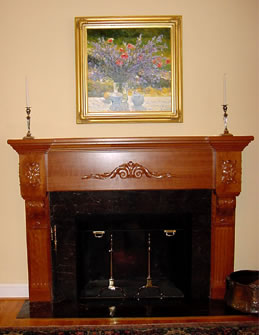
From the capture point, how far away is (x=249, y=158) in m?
2.59

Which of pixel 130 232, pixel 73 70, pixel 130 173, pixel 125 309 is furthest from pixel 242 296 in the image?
pixel 73 70

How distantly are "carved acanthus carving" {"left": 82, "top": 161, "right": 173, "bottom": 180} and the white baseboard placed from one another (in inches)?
43.1

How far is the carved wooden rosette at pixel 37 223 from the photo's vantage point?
233cm

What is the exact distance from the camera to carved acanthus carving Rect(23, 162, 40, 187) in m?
2.33

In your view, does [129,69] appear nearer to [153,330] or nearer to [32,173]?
[32,173]

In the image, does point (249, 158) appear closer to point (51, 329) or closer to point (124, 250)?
point (124, 250)

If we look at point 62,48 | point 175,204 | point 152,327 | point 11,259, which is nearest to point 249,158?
point 175,204

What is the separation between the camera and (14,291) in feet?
8.61

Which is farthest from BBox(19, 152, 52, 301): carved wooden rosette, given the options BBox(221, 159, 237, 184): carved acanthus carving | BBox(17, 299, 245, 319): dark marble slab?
BBox(221, 159, 237, 184): carved acanthus carving

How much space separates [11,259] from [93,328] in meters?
0.93

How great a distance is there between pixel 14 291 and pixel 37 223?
67 centimetres

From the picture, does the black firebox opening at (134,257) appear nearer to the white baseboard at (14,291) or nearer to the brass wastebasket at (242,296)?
the brass wastebasket at (242,296)

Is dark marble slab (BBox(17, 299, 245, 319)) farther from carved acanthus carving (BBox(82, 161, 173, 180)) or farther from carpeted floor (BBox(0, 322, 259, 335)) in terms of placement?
carved acanthus carving (BBox(82, 161, 173, 180))

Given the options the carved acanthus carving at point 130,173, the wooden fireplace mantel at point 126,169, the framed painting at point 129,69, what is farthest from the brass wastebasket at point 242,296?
the framed painting at point 129,69
